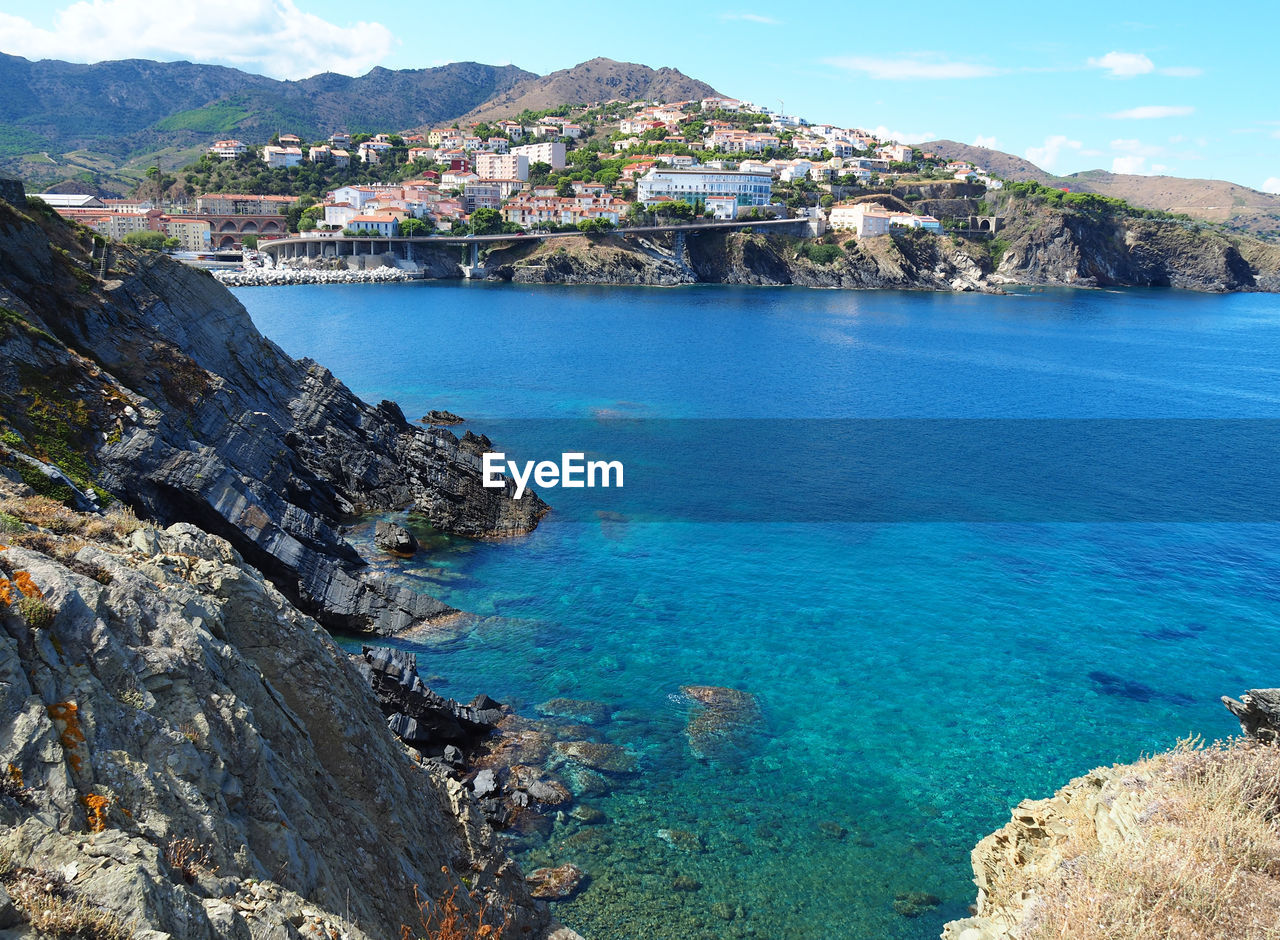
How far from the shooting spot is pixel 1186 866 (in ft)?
37.1

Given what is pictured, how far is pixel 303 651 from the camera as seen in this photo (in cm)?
1272

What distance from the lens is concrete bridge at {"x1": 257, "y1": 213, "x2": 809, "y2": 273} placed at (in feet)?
489

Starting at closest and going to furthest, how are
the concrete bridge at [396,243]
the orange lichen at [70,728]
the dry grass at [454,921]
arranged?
the orange lichen at [70,728], the dry grass at [454,921], the concrete bridge at [396,243]

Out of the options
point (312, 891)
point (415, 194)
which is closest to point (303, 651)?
point (312, 891)

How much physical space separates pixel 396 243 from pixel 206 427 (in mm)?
127762

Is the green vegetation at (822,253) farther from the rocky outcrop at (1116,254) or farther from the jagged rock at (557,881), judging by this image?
the jagged rock at (557,881)

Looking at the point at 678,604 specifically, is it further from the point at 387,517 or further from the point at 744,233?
the point at 744,233

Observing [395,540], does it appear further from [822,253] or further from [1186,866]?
[822,253]

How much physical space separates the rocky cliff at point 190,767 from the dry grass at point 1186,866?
8.74 m

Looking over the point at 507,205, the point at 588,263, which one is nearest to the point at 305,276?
the point at 507,205

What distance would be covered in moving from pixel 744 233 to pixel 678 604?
13919cm

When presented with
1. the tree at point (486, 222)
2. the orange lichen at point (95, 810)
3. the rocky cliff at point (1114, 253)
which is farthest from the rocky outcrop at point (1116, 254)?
the orange lichen at point (95, 810)

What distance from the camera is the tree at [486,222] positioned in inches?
6181

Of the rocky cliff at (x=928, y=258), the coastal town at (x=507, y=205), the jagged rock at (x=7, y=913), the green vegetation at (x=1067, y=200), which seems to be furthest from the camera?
the green vegetation at (x=1067, y=200)
